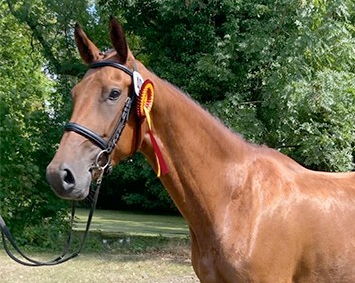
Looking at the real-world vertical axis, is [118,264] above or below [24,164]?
below

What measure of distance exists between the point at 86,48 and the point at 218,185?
1059 millimetres

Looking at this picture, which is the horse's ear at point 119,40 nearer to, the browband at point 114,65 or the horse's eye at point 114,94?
the browband at point 114,65

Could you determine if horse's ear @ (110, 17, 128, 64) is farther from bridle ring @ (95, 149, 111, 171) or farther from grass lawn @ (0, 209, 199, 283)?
grass lawn @ (0, 209, 199, 283)

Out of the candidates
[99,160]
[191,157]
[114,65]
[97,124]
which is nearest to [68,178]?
[99,160]

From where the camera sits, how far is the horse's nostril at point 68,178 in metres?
2.56

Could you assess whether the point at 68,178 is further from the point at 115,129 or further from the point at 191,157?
the point at 191,157

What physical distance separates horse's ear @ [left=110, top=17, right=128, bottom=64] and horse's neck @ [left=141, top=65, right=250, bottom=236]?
24 centimetres

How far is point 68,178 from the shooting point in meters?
2.57

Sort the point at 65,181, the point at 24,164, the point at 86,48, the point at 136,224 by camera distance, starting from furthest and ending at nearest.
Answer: the point at 136,224 → the point at 24,164 → the point at 86,48 → the point at 65,181

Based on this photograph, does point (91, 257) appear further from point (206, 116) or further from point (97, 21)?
point (206, 116)

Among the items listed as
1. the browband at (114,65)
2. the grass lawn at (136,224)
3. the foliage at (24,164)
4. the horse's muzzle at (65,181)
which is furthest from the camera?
the grass lawn at (136,224)

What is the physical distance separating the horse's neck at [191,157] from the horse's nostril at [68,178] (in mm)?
547

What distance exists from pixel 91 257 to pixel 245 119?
13.1 feet

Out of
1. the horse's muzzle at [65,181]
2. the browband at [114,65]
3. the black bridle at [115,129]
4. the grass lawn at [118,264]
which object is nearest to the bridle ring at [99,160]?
the black bridle at [115,129]
